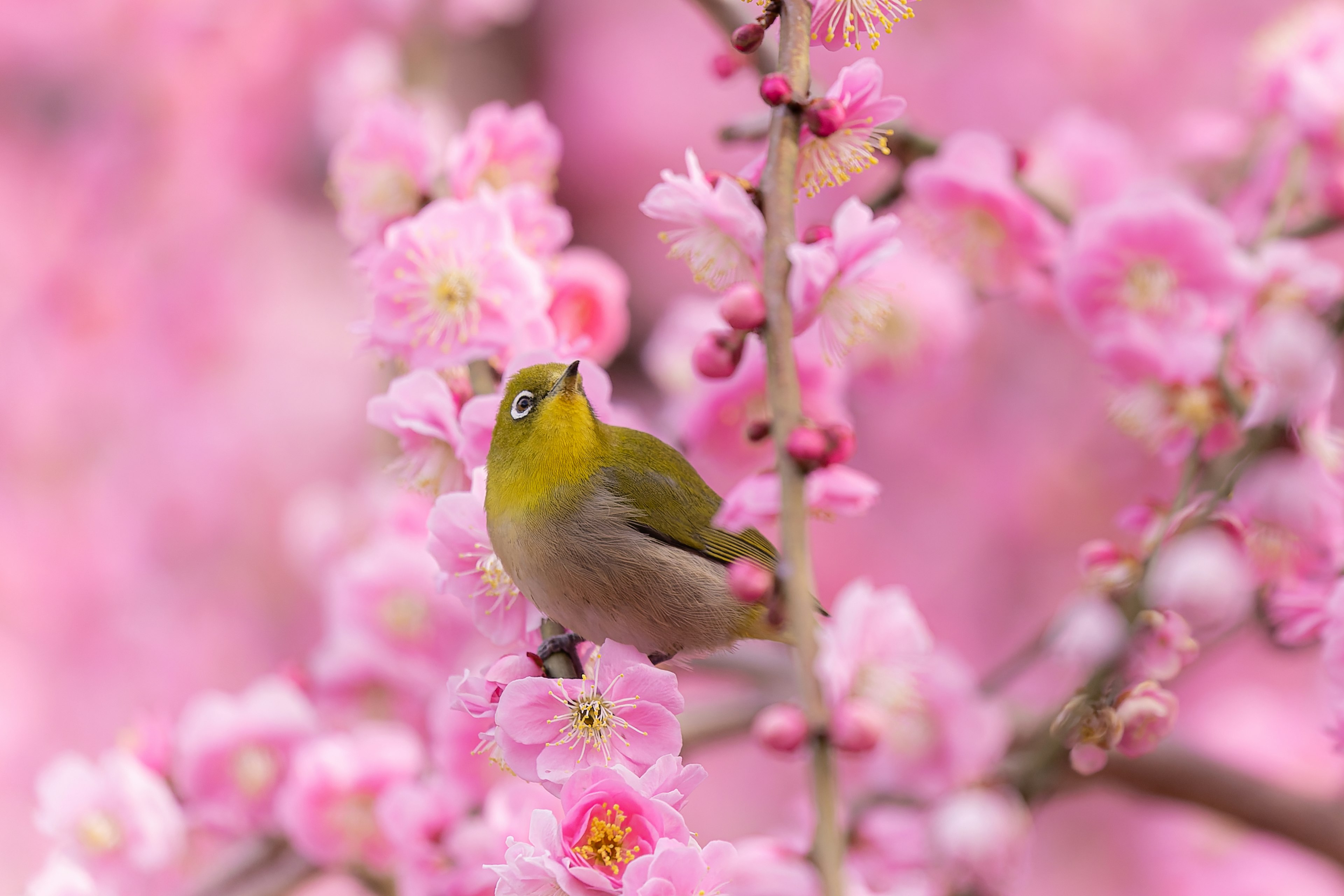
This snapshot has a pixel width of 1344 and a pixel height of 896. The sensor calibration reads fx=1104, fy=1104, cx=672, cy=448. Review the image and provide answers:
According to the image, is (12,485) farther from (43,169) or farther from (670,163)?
(670,163)

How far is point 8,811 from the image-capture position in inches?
95.0

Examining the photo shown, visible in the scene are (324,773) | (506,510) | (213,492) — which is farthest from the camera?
(213,492)

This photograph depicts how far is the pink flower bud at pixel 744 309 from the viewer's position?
55 centimetres

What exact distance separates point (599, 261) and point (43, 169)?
214 cm

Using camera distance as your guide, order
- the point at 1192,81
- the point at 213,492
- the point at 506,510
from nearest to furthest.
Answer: the point at 506,510 → the point at 213,492 → the point at 1192,81

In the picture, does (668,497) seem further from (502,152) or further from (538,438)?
(502,152)

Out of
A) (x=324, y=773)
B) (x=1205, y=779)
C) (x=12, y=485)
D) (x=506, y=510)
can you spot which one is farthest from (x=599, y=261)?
(x=12, y=485)

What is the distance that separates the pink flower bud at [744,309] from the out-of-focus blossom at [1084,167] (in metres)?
0.95

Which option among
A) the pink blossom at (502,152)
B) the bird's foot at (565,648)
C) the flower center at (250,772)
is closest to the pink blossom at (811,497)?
the bird's foot at (565,648)

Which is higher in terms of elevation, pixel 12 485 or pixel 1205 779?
pixel 12 485

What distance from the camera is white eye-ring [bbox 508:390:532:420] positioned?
0.65 metres

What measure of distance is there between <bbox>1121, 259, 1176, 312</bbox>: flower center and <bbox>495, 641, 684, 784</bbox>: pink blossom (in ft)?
2.33

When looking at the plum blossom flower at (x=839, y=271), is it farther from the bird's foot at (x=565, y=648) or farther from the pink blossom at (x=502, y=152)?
the pink blossom at (x=502, y=152)

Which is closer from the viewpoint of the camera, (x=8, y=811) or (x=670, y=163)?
(x=8, y=811)
